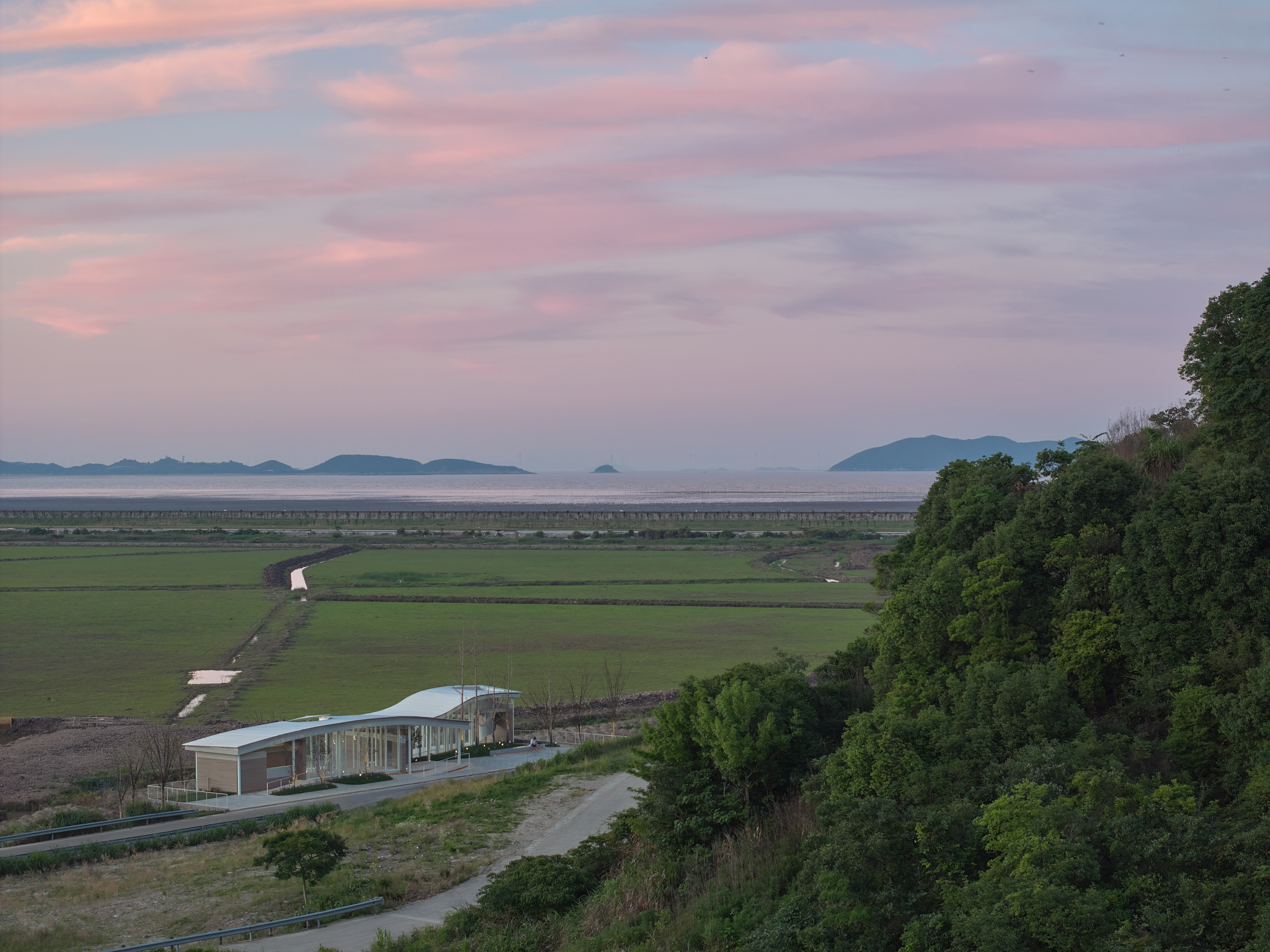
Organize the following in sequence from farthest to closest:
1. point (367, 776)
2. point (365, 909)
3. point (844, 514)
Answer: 1. point (844, 514)
2. point (367, 776)
3. point (365, 909)

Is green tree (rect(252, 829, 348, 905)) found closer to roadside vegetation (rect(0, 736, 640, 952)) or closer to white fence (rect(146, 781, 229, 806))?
roadside vegetation (rect(0, 736, 640, 952))

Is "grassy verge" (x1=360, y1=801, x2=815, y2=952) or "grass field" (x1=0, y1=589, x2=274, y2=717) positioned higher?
"grassy verge" (x1=360, y1=801, x2=815, y2=952)

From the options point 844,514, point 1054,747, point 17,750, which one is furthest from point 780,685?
point 844,514

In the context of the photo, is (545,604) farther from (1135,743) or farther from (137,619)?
(1135,743)

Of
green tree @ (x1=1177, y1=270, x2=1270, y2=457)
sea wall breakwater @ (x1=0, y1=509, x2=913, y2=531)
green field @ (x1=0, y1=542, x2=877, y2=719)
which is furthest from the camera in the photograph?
sea wall breakwater @ (x1=0, y1=509, x2=913, y2=531)

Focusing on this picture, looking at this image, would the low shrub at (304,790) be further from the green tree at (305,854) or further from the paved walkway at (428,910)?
the green tree at (305,854)

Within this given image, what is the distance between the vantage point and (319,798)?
1153 inches

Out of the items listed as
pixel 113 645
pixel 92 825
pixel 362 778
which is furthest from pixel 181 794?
pixel 113 645

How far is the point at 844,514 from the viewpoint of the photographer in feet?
559

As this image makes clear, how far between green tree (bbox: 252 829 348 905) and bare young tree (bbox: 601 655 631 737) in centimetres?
1768

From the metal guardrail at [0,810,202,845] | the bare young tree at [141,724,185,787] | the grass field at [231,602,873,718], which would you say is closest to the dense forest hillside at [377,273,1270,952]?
the metal guardrail at [0,810,202,845]

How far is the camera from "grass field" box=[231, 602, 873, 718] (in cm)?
4462

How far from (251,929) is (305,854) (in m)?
2.17

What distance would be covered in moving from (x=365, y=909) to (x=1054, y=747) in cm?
1288
